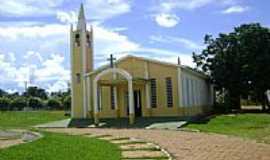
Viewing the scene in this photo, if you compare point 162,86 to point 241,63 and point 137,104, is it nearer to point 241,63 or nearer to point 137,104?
point 137,104

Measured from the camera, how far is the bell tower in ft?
111

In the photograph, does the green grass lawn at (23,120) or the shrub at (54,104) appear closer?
the green grass lawn at (23,120)

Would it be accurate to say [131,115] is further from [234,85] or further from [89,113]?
[234,85]

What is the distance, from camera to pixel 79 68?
33938mm

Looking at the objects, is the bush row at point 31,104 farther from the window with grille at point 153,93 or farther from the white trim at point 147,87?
the window with grille at point 153,93

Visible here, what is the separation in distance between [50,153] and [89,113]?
849 inches

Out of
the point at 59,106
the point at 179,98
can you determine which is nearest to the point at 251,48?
the point at 179,98

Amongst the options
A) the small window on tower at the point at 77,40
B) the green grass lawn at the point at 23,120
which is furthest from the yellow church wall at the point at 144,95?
the green grass lawn at the point at 23,120

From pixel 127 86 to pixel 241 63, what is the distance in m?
10.8

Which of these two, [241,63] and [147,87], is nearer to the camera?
[147,87]

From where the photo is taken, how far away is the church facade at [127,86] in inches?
1238

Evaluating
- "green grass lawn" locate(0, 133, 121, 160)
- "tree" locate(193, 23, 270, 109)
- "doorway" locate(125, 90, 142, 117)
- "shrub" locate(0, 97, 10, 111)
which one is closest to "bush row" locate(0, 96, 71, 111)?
"shrub" locate(0, 97, 10, 111)

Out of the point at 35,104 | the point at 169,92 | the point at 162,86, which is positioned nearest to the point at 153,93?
the point at 162,86

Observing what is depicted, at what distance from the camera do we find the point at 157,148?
13.5 metres
